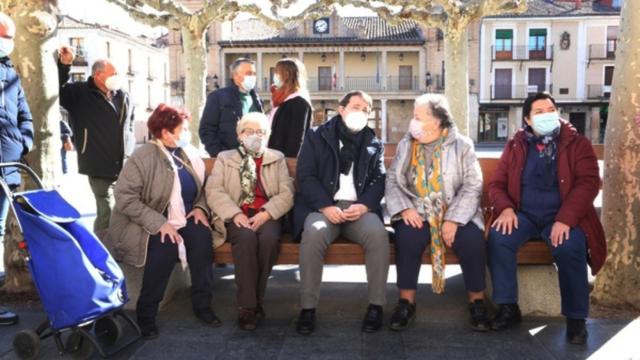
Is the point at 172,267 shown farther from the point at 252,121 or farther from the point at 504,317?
the point at 504,317

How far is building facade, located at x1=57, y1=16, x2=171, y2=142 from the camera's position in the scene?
51.6 meters

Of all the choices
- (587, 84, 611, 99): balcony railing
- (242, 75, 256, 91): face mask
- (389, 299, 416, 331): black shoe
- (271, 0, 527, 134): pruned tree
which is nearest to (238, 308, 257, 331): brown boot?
(389, 299, 416, 331): black shoe

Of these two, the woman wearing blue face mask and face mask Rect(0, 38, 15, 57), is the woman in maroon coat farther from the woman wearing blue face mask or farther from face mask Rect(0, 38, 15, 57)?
face mask Rect(0, 38, 15, 57)

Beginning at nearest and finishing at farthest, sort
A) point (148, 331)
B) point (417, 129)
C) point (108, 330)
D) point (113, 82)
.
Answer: point (108, 330), point (148, 331), point (417, 129), point (113, 82)

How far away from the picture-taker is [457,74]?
1288 cm

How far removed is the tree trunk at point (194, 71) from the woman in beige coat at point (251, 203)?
10.9 m

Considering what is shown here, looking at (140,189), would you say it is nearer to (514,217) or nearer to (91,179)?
(91,179)

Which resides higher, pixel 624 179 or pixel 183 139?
pixel 183 139

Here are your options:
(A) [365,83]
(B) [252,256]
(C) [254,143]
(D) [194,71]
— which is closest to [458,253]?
(B) [252,256]

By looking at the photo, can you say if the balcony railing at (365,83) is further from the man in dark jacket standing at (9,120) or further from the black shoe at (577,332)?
the black shoe at (577,332)

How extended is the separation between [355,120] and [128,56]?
2162 inches

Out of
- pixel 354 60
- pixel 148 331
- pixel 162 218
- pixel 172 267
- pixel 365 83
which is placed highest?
pixel 354 60

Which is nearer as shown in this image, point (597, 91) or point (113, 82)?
point (113, 82)

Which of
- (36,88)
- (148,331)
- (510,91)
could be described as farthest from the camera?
(510,91)
